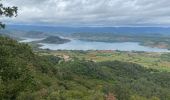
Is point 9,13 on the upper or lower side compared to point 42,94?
upper

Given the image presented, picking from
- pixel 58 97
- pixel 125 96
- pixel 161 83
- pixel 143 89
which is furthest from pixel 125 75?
pixel 58 97

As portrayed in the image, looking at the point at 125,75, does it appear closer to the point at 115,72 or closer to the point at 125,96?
the point at 115,72

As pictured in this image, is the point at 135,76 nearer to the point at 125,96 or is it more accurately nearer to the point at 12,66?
the point at 125,96

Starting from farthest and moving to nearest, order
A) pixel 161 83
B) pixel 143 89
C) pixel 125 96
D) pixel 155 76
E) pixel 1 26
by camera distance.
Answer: pixel 155 76
pixel 161 83
pixel 143 89
pixel 125 96
pixel 1 26

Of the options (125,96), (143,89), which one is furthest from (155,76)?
(125,96)

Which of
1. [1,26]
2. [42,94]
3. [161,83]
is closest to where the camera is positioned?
[1,26]

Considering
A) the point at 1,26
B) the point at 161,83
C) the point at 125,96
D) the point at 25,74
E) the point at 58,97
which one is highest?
the point at 1,26

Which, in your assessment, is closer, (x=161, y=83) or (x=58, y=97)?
(x=58, y=97)
